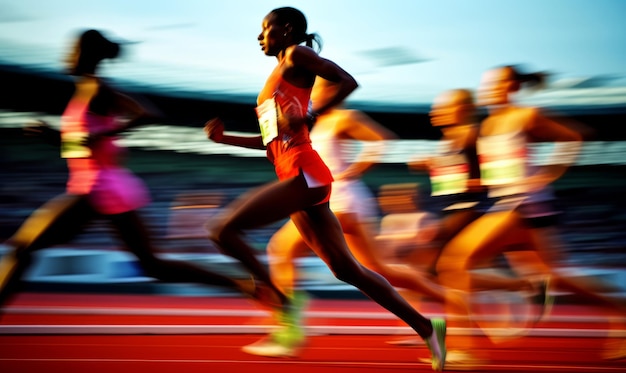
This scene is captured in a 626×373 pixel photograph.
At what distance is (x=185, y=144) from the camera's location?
16.5 meters

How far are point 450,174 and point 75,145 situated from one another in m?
1.87

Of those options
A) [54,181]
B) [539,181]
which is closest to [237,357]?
[539,181]

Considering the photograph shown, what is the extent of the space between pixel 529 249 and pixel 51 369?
216 centimetres

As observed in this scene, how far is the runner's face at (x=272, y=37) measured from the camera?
335 cm

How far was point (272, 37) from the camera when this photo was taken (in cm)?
335

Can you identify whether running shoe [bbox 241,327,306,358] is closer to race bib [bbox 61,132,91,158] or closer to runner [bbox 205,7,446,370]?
runner [bbox 205,7,446,370]

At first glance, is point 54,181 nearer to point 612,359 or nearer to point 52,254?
point 52,254

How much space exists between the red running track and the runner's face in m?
1.31

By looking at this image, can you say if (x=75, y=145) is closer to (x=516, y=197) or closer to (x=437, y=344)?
(x=437, y=344)

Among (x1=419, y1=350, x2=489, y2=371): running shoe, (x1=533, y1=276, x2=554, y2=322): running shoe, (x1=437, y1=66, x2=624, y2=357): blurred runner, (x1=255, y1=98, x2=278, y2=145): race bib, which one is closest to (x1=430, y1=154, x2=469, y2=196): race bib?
(x1=437, y1=66, x2=624, y2=357): blurred runner

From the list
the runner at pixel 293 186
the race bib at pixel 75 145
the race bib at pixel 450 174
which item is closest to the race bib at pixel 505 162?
the race bib at pixel 450 174

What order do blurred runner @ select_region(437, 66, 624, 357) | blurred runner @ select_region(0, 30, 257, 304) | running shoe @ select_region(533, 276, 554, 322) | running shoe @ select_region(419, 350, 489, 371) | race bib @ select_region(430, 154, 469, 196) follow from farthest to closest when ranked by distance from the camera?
race bib @ select_region(430, 154, 469, 196)
running shoe @ select_region(533, 276, 554, 322)
blurred runner @ select_region(437, 66, 624, 357)
running shoe @ select_region(419, 350, 489, 371)
blurred runner @ select_region(0, 30, 257, 304)

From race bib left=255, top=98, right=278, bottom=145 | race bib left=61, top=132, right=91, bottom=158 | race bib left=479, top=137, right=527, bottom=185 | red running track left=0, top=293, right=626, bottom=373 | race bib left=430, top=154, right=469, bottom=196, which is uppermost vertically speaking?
race bib left=255, top=98, right=278, bottom=145

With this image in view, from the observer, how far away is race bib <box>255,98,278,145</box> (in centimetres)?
334
